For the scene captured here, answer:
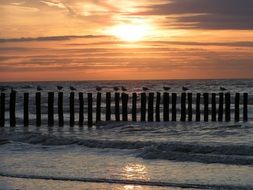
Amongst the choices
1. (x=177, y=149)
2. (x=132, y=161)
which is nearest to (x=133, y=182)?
(x=132, y=161)

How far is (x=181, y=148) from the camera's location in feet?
51.6

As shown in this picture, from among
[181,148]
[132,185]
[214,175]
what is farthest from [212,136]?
[132,185]

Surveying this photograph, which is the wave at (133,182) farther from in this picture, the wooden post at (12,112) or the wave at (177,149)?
the wooden post at (12,112)

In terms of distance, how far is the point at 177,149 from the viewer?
15.7 metres

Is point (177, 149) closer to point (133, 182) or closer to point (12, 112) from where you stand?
point (133, 182)

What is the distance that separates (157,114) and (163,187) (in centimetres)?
1685

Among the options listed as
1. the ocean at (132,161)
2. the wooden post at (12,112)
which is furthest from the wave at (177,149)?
the wooden post at (12,112)

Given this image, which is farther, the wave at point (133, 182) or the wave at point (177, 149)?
the wave at point (177, 149)

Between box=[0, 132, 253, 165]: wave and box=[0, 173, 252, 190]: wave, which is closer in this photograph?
box=[0, 173, 252, 190]: wave

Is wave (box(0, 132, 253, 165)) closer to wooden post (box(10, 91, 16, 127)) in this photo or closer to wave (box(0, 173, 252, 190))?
wave (box(0, 173, 252, 190))

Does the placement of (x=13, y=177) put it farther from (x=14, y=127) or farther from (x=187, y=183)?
(x=14, y=127)

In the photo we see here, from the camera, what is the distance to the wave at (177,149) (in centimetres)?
1382

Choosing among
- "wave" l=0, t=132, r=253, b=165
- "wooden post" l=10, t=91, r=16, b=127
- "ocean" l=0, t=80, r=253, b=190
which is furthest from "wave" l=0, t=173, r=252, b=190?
"wooden post" l=10, t=91, r=16, b=127

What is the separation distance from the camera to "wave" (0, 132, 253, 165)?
1382 centimetres
